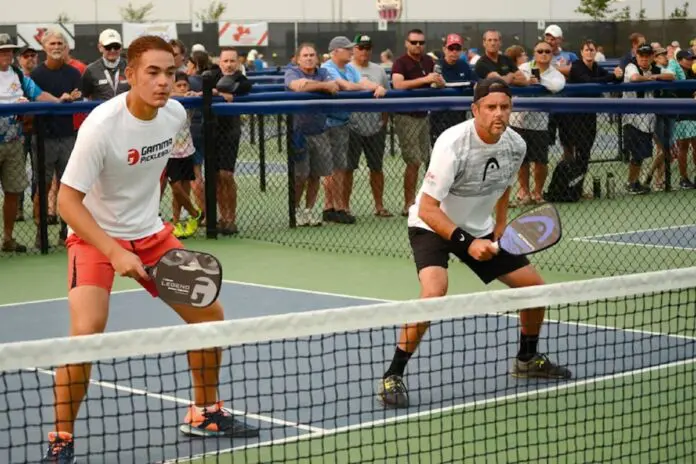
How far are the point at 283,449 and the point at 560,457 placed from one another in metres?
1.25

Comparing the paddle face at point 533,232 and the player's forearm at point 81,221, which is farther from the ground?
the player's forearm at point 81,221

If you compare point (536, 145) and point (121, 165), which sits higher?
point (121, 165)

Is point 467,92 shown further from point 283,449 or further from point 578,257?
point 283,449

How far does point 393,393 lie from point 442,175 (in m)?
1.19

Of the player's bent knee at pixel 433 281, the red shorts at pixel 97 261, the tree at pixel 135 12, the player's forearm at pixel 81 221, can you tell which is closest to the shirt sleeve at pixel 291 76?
the player's bent knee at pixel 433 281

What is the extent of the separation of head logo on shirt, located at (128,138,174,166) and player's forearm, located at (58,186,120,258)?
1.10 feet

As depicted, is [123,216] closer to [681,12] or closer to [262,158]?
[262,158]

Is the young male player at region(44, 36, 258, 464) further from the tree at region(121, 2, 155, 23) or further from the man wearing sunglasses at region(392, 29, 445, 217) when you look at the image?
the tree at region(121, 2, 155, 23)

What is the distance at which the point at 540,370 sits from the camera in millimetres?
7953

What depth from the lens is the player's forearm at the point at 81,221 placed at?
630cm

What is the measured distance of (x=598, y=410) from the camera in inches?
289

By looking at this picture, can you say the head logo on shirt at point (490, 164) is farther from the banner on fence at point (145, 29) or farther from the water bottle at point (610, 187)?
the banner on fence at point (145, 29)

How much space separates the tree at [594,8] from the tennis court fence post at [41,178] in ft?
102

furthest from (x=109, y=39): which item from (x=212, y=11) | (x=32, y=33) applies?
(x=212, y=11)
